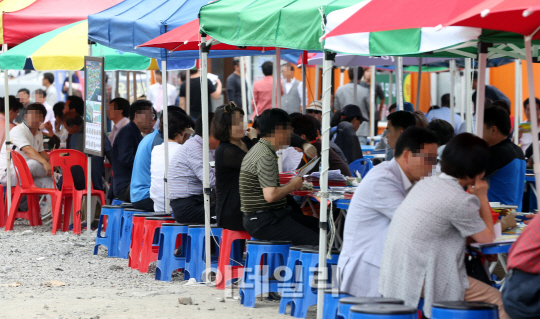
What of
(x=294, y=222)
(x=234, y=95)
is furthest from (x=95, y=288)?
(x=234, y=95)

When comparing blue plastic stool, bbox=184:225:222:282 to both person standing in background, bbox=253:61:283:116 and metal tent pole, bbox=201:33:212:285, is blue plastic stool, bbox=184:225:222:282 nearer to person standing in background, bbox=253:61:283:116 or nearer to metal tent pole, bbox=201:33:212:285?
metal tent pole, bbox=201:33:212:285

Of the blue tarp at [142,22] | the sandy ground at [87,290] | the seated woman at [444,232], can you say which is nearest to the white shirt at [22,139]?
the sandy ground at [87,290]

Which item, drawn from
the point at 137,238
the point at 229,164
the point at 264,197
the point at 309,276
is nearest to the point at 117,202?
the point at 137,238

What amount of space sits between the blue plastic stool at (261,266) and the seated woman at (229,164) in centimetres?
50

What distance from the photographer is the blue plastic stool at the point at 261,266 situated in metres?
5.12

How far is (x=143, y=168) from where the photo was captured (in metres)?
7.35

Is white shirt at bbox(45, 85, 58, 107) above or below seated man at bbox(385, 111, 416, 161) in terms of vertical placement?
above

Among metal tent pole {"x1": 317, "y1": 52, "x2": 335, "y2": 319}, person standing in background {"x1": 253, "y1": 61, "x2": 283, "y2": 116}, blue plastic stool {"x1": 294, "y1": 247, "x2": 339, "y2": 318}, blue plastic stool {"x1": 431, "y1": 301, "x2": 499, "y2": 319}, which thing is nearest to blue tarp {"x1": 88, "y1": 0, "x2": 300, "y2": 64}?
metal tent pole {"x1": 317, "y1": 52, "x2": 335, "y2": 319}

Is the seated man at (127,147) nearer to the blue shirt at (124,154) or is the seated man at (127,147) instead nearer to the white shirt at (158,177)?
the blue shirt at (124,154)

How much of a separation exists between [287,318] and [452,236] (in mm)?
1726

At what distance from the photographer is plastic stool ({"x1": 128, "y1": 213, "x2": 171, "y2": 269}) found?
6832mm

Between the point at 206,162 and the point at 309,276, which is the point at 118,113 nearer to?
the point at 206,162

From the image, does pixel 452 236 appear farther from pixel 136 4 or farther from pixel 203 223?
pixel 136 4

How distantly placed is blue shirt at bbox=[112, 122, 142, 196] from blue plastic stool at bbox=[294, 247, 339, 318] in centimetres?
379
